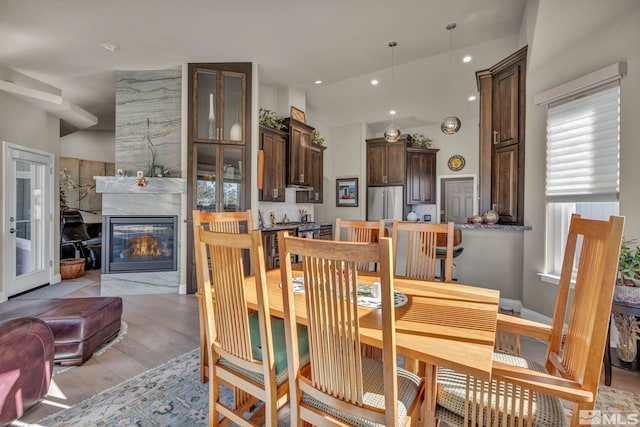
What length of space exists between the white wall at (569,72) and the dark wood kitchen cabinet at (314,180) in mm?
3411

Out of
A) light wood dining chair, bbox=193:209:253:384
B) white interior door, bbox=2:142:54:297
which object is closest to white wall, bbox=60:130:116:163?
white interior door, bbox=2:142:54:297

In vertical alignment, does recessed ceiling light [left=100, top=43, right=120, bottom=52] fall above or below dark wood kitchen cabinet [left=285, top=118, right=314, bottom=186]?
above

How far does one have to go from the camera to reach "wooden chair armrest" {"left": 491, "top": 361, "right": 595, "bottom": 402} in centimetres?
94

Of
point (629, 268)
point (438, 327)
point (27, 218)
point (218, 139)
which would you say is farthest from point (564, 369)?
point (27, 218)

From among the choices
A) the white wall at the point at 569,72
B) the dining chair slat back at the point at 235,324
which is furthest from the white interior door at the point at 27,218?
the white wall at the point at 569,72

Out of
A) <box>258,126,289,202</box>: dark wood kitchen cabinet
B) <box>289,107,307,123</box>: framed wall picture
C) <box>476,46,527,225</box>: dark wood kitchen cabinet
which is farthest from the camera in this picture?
<box>289,107,307,123</box>: framed wall picture

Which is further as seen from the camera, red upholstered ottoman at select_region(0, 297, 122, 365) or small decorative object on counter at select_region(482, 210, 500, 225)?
small decorative object on counter at select_region(482, 210, 500, 225)

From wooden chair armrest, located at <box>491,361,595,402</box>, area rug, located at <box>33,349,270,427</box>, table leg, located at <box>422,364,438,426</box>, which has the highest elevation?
wooden chair armrest, located at <box>491,361,595,402</box>

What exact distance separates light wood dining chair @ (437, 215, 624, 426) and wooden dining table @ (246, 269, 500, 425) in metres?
0.10

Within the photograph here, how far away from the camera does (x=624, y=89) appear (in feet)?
7.67

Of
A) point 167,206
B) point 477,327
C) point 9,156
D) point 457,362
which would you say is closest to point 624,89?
point 477,327

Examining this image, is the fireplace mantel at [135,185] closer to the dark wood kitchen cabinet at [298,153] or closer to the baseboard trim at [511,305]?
the dark wood kitchen cabinet at [298,153]

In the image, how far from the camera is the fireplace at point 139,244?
4043 mm

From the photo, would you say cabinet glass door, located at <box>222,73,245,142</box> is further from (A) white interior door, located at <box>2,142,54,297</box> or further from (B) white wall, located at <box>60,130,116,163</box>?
(B) white wall, located at <box>60,130,116,163</box>
